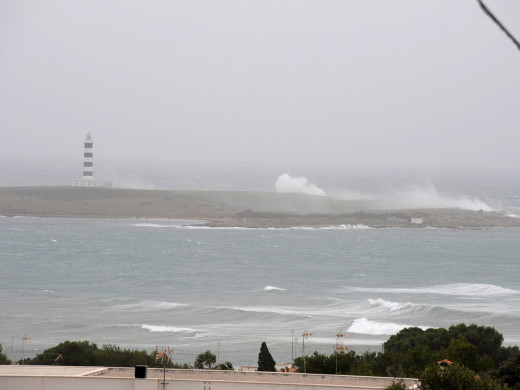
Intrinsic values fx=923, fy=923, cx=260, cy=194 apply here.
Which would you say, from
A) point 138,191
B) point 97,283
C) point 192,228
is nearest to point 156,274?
point 97,283

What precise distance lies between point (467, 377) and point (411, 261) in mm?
56632

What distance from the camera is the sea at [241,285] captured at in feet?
114

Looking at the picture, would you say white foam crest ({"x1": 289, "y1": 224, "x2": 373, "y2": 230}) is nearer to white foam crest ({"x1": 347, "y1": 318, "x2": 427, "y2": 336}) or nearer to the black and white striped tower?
the black and white striped tower

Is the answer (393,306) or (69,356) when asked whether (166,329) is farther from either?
(393,306)

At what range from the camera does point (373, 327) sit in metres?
36.7

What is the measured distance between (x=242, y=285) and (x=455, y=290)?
12329 mm

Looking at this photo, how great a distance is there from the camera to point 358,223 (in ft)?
350

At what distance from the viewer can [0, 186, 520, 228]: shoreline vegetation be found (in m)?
106

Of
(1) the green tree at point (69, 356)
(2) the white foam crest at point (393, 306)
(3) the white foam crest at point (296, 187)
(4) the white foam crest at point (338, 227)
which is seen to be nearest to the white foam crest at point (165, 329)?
(1) the green tree at point (69, 356)

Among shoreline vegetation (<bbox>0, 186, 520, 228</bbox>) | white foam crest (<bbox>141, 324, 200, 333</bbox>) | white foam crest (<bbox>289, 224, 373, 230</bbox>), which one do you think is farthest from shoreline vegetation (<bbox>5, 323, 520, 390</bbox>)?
shoreline vegetation (<bbox>0, 186, 520, 228</bbox>)

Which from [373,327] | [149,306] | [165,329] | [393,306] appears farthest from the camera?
[149,306]

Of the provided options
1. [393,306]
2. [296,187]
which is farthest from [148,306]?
[296,187]

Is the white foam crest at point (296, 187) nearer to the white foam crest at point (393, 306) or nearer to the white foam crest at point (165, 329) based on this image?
the white foam crest at point (393, 306)

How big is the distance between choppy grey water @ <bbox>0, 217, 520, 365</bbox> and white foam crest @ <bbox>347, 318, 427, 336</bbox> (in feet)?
0.29
